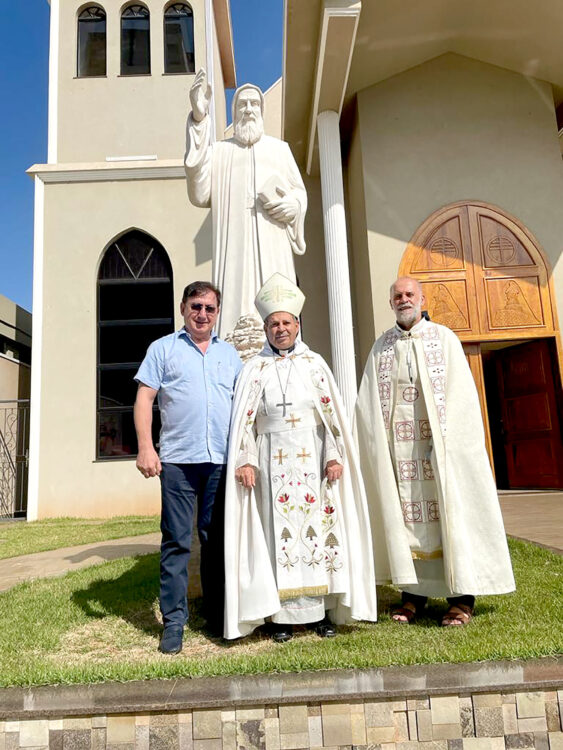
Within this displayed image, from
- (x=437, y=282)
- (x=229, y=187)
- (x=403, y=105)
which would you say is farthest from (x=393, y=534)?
(x=403, y=105)

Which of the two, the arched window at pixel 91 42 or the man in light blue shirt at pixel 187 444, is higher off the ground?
the arched window at pixel 91 42

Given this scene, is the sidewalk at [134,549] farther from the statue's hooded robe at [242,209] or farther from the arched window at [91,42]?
the arched window at [91,42]

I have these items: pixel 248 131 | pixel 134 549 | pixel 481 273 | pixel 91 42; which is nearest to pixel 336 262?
pixel 481 273

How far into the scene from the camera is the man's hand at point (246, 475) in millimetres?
3258

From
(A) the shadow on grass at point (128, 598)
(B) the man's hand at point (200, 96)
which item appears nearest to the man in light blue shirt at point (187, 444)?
(A) the shadow on grass at point (128, 598)

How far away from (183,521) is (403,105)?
922 cm

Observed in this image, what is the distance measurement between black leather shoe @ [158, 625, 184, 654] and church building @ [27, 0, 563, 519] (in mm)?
5860

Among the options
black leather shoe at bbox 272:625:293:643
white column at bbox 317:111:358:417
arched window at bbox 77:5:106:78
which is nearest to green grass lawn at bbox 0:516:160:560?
white column at bbox 317:111:358:417

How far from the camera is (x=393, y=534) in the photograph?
11.5ft

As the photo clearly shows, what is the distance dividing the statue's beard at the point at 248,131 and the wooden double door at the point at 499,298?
537 centimetres

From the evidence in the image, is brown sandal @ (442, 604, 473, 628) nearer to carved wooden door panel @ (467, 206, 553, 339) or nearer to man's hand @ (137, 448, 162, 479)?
man's hand @ (137, 448, 162, 479)

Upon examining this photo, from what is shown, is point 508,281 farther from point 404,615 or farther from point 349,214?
point 404,615

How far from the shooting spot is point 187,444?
10.9 ft

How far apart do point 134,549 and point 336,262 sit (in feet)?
16.7
